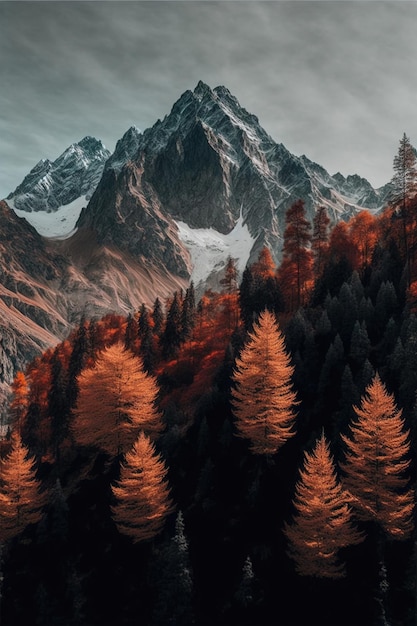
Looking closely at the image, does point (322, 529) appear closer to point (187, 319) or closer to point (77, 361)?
point (187, 319)

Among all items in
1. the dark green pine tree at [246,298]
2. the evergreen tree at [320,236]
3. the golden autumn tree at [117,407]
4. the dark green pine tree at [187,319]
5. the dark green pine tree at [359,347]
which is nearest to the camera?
the dark green pine tree at [359,347]

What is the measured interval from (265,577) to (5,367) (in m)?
191

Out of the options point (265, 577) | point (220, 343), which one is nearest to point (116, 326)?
point (220, 343)

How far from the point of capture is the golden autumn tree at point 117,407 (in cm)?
4034

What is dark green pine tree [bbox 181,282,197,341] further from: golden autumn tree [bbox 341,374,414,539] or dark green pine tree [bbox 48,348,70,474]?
golden autumn tree [bbox 341,374,414,539]

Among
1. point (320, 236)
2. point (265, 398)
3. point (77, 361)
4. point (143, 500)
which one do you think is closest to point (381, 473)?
point (265, 398)

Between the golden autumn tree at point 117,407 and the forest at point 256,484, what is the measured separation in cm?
13

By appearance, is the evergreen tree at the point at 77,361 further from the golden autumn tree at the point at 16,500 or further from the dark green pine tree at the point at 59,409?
the golden autumn tree at the point at 16,500

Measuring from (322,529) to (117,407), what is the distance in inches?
850

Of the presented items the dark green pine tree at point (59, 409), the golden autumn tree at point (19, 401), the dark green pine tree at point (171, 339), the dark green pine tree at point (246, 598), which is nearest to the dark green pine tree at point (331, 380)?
the dark green pine tree at point (246, 598)

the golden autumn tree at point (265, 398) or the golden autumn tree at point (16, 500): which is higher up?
the golden autumn tree at point (265, 398)

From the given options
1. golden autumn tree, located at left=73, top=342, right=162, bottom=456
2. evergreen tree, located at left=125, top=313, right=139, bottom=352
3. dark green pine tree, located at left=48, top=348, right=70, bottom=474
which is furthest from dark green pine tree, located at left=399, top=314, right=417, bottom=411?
evergreen tree, located at left=125, top=313, right=139, bottom=352

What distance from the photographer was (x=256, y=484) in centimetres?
3148

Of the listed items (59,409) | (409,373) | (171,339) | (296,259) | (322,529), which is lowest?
(322,529)
